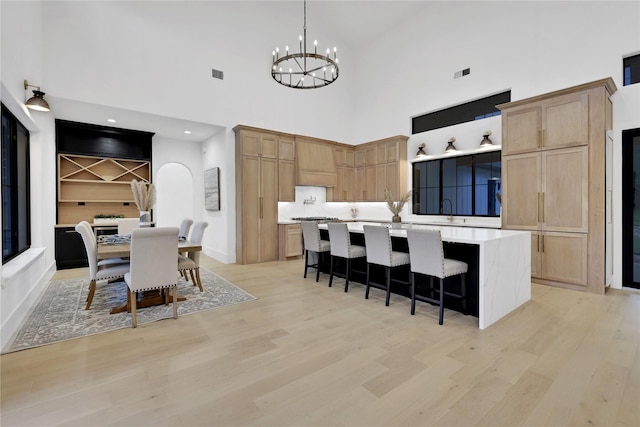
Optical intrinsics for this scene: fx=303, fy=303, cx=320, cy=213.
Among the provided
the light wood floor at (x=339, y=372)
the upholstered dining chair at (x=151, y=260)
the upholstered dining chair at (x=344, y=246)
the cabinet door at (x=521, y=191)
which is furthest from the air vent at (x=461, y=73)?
the upholstered dining chair at (x=151, y=260)

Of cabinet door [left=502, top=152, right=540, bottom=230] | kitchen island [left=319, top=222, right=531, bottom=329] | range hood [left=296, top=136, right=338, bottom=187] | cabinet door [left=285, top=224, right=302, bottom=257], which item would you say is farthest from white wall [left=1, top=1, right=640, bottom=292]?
kitchen island [left=319, top=222, right=531, bottom=329]

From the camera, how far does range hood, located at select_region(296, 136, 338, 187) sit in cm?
688

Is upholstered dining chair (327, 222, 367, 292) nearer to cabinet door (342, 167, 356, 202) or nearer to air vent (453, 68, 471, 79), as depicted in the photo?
cabinet door (342, 167, 356, 202)

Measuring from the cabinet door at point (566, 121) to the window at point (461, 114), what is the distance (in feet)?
4.10

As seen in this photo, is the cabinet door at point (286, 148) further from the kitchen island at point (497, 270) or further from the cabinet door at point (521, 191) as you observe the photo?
the cabinet door at point (521, 191)

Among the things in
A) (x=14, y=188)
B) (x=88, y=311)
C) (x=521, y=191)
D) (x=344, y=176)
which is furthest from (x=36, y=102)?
(x=521, y=191)

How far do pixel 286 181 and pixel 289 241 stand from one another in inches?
52.1

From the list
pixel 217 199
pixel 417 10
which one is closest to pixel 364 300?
pixel 217 199

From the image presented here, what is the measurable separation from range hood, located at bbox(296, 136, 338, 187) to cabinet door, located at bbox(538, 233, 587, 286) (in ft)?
14.5

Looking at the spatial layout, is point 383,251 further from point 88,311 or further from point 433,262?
point 88,311

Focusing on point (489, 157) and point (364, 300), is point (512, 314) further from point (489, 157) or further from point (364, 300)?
point (489, 157)

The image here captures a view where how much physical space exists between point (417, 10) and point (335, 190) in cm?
444

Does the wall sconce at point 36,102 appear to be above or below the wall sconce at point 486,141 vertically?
above

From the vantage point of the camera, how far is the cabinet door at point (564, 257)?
13.4 ft
